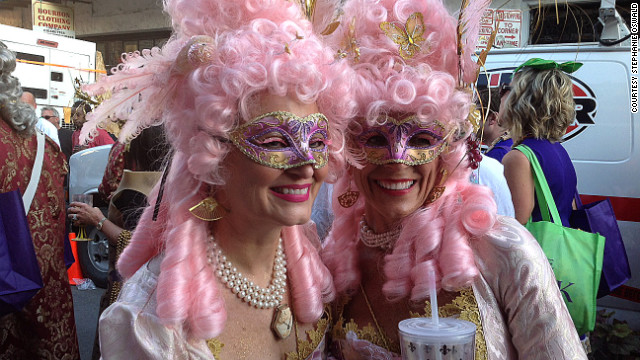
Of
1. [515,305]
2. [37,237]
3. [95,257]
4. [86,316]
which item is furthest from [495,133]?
[95,257]

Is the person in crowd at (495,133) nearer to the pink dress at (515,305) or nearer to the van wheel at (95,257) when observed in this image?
the pink dress at (515,305)

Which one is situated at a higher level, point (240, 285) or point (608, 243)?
point (240, 285)

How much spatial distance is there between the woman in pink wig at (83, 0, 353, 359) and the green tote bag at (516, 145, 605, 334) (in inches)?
62.4

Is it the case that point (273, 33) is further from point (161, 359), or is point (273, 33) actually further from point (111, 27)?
point (111, 27)

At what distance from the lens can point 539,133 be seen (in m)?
3.50

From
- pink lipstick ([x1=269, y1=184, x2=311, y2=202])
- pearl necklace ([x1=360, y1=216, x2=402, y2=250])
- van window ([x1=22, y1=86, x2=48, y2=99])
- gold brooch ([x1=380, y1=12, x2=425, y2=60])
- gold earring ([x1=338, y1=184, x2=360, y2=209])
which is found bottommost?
van window ([x1=22, y1=86, x2=48, y2=99])

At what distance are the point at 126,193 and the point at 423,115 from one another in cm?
190

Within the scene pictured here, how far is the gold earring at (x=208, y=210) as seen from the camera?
1.85 m

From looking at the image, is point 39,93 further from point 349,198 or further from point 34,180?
point 349,198

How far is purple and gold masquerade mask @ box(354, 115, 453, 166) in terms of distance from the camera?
78.6 inches

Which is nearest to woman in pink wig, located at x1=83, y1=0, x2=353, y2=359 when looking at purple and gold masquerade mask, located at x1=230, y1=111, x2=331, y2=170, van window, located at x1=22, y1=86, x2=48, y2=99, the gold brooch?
purple and gold masquerade mask, located at x1=230, y1=111, x2=331, y2=170

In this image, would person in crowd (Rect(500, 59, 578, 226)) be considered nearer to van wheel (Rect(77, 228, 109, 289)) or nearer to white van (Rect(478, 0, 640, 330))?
white van (Rect(478, 0, 640, 330))

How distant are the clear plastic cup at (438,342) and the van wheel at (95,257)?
19.7 feet

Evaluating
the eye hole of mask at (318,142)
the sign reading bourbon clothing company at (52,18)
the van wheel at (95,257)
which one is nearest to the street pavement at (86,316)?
the van wheel at (95,257)
